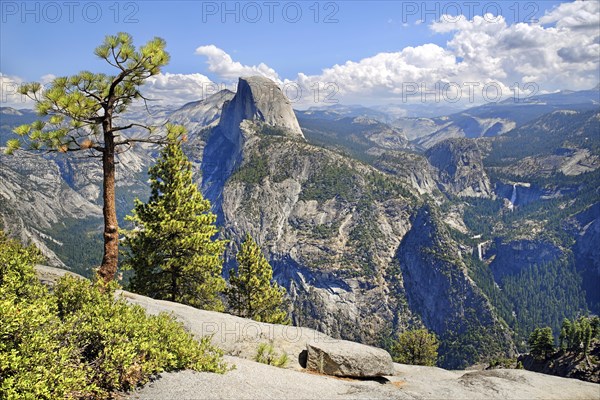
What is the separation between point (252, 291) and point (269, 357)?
68.8 feet

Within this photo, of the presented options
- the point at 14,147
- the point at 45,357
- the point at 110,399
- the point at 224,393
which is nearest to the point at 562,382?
the point at 224,393

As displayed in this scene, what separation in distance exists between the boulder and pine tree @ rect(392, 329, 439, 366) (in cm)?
4473

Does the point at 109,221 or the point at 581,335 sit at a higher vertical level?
the point at 109,221

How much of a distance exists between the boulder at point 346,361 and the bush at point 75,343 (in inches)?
240

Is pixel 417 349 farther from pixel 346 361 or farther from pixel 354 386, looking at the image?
pixel 354 386

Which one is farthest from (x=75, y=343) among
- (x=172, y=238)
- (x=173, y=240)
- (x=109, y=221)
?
(x=172, y=238)

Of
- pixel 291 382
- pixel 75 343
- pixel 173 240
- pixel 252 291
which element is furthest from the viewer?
pixel 252 291

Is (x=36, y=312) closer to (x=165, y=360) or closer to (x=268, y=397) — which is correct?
(x=165, y=360)

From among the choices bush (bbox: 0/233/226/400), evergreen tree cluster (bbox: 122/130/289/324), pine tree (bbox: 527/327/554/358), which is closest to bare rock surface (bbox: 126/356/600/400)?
bush (bbox: 0/233/226/400)

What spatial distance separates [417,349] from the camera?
58188mm

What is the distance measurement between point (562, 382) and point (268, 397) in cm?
1970

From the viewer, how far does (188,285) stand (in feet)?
93.8

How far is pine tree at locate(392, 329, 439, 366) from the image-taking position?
57688 mm

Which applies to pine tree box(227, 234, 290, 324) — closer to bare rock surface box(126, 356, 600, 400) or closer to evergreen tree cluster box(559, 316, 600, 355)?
bare rock surface box(126, 356, 600, 400)
